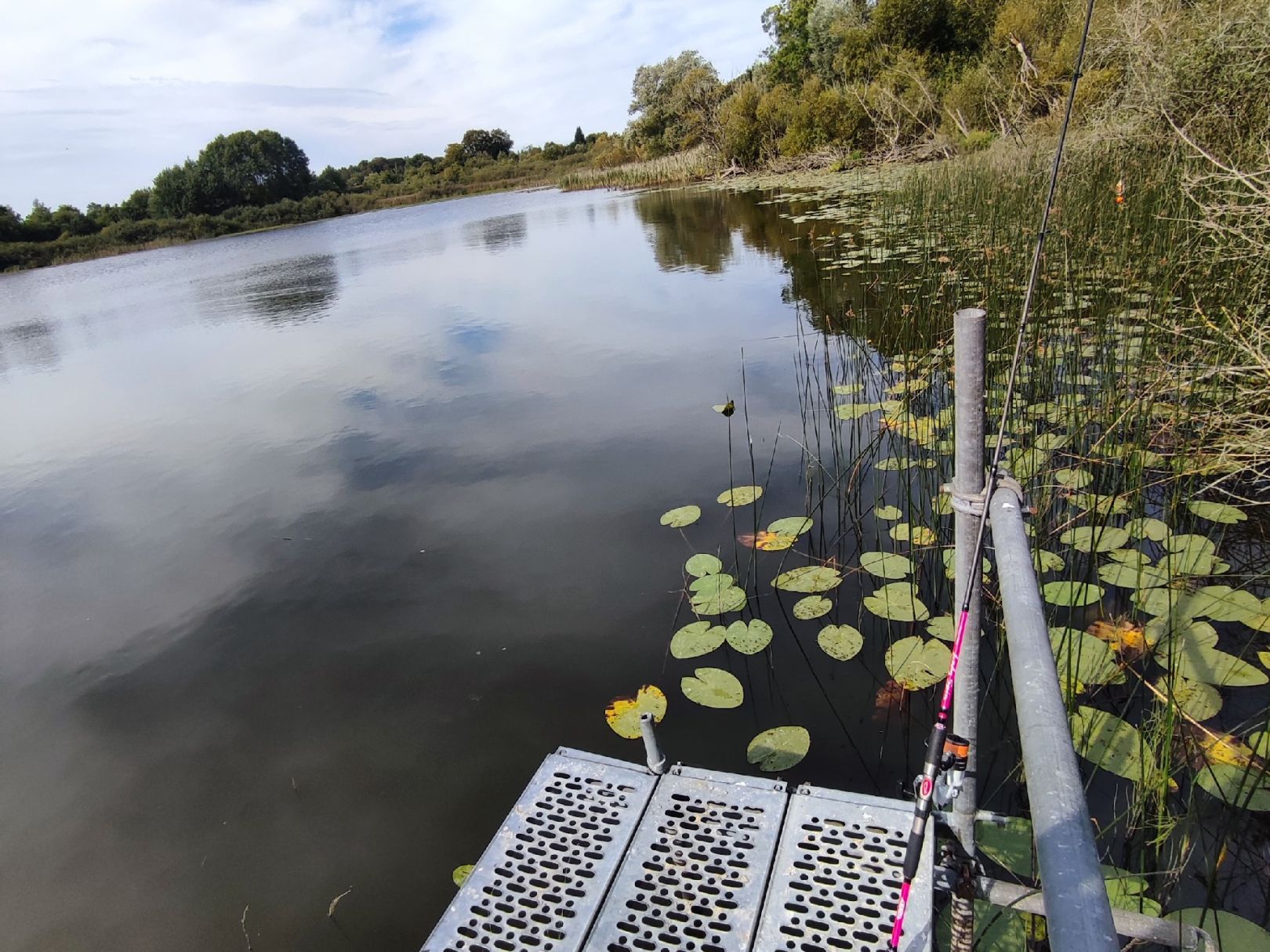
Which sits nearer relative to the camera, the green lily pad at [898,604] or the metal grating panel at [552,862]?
the metal grating panel at [552,862]

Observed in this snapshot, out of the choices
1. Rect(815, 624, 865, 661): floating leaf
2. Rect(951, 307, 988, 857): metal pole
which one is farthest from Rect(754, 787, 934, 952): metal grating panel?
Rect(815, 624, 865, 661): floating leaf

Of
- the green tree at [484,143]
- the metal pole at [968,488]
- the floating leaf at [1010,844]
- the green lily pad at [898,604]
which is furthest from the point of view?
the green tree at [484,143]

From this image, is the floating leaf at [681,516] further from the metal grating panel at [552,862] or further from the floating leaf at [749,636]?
the metal grating panel at [552,862]

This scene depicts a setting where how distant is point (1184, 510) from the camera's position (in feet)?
7.01

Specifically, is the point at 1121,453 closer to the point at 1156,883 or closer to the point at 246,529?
the point at 1156,883

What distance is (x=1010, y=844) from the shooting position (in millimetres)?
1248

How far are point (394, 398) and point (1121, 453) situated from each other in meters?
4.08

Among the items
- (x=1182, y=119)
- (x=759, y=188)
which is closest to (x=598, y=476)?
(x=1182, y=119)

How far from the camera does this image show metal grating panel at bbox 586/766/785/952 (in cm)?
106

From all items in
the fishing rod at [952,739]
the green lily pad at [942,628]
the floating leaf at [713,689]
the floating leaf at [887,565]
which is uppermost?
the fishing rod at [952,739]

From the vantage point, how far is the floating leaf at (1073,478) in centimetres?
226

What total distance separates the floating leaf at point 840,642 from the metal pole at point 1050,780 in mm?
1118

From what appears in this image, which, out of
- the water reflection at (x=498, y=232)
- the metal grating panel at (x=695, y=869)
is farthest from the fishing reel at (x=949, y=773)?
the water reflection at (x=498, y=232)

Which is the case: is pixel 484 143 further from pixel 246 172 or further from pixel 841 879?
pixel 841 879
